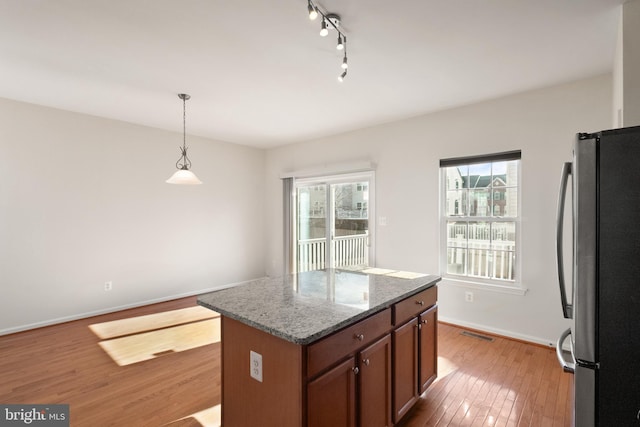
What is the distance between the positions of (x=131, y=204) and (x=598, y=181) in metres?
4.99

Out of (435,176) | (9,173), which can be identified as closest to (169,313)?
(9,173)

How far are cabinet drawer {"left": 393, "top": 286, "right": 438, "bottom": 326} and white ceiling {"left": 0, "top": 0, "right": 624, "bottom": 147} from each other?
1.86 m

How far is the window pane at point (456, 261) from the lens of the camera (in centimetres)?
382

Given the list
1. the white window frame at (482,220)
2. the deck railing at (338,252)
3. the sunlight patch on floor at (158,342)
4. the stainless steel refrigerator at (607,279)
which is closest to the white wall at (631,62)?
the stainless steel refrigerator at (607,279)

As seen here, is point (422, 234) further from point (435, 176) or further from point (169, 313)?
point (169, 313)

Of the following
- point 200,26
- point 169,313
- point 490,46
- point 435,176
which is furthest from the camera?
point 169,313

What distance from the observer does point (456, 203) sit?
388 cm

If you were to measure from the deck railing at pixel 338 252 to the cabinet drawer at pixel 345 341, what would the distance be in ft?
8.81

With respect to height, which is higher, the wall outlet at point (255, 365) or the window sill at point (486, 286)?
the wall outlet at point (255, 365)

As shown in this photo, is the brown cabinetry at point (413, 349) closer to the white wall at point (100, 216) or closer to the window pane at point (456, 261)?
the window pane at point (456, 261)

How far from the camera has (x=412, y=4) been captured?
1.95 metres

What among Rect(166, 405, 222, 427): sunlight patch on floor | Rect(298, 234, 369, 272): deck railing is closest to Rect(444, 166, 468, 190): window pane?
Rect(298, 234, 369, 272): deck railing

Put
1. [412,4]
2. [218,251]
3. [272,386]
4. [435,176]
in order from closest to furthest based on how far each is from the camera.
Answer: [272,386]
[412,4]
[435,176]
[218,251]

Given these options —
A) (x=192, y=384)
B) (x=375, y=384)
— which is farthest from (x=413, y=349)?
(x=192, y=384)
